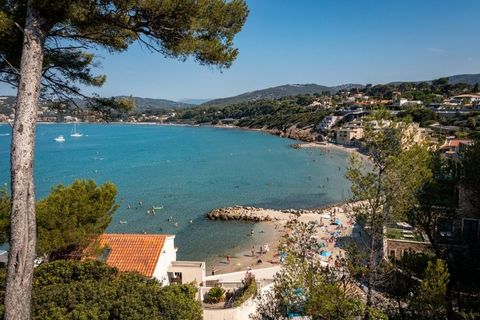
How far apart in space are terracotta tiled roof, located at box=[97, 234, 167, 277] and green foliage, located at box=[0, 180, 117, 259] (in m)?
1.02

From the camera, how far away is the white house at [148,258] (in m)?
14.2

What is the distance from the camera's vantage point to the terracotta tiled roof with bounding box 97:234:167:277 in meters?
14.1

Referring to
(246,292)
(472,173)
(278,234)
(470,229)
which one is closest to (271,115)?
(278,234)

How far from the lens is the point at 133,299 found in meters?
6.99

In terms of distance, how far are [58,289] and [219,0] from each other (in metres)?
6.07

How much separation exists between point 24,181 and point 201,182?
45570 millimetres

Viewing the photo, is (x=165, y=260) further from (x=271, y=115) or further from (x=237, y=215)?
(x=271, y=115)

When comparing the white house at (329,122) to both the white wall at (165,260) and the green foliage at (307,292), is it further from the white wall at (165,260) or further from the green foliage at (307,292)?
the green foliage at (307,292)

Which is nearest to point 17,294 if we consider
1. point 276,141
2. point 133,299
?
point 133,299

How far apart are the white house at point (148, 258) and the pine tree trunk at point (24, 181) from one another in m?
8.87

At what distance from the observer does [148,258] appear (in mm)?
14438

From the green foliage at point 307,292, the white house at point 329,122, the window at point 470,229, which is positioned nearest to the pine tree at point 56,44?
the green foliage at point 307,292

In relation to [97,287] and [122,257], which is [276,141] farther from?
[97,287]

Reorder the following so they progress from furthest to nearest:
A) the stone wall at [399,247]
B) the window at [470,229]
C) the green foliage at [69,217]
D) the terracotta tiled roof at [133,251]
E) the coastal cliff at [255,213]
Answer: the coastal cliff at [255,213] < the stone wall at [399,247] < the window at [470,229] < the terracotta tiled roof at [133,251] < the green foliage at [69,217]
